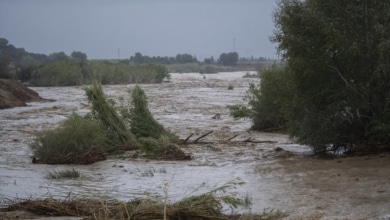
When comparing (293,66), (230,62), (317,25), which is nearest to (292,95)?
(293,66)

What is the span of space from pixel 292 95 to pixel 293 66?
5.44ft

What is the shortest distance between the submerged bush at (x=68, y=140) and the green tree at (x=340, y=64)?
632 centimetres

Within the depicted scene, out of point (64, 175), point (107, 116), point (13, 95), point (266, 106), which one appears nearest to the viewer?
point (64, 175)

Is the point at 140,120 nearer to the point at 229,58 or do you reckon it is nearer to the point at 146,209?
the point at 146,209

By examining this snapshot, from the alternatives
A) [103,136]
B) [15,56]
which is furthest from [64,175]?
[15,56]

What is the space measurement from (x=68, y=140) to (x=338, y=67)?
8129 millimetres

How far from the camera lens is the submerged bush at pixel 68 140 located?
17.0 meters

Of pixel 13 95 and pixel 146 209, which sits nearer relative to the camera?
pixel 146 209

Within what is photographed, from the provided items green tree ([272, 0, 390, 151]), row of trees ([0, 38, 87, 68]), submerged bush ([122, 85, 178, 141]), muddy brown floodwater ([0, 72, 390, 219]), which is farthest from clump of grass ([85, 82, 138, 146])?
row of trees ([0, 38, 87, 68])

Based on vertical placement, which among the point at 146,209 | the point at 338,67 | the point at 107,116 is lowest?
the point at 146,209

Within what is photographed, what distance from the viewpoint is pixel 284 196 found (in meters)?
10.8

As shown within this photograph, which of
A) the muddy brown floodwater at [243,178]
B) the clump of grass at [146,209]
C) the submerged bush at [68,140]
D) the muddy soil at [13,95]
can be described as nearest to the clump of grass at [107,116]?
the submerged bush at [68,140]

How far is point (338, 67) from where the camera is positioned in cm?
1538

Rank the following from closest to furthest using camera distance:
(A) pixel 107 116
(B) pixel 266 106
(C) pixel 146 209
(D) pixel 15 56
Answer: (C) pixel 146 209 < (A) pixel 107 116 < (B) pixel 266 106 < (D) pixel 15 56
